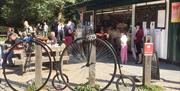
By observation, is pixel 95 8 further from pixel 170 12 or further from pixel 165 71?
pixel 165 71

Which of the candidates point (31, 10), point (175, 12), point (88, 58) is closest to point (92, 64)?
point (88, 58)

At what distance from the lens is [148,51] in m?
9.88

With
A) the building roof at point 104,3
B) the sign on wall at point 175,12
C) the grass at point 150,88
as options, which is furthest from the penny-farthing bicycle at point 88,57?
the building roof at point 104,3

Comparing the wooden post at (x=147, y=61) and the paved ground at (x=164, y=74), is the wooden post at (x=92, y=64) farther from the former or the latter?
the wooden post at (x=147, y=61)

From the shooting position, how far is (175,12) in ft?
52.1

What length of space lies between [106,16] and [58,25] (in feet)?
11.0

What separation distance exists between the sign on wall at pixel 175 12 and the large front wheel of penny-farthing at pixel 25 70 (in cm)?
547

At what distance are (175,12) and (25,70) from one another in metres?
6.73

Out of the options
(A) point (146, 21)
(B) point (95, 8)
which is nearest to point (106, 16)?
(B) point (95, 8)

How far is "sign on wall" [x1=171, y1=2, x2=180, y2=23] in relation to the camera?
51.7 feet

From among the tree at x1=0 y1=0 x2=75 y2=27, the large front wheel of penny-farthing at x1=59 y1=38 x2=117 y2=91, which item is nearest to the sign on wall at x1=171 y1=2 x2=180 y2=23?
the large front wheel of penny-farthing at x1=59 y1=38 x2=117 y2=91

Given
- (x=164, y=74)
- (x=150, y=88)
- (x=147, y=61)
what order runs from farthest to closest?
(x=164, y=74) → (x=147, y=61) → (x=150, y=88)

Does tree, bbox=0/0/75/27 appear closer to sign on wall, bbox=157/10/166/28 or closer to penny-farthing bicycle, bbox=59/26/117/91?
sign on wall, bbox=157/10/166/28

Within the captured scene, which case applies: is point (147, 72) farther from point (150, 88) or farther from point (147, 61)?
point (150, 88)
